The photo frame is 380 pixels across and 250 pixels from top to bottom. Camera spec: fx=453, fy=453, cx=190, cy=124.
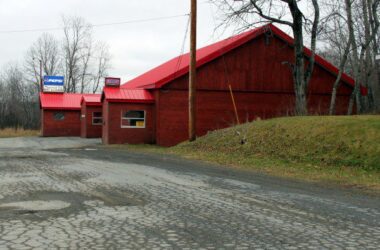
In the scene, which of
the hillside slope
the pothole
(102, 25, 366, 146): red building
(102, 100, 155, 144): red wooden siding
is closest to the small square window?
(102, 25, 366, 146): red building

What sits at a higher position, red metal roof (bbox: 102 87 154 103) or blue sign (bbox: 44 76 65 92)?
blue sign (bbox: 44 76 65 92)

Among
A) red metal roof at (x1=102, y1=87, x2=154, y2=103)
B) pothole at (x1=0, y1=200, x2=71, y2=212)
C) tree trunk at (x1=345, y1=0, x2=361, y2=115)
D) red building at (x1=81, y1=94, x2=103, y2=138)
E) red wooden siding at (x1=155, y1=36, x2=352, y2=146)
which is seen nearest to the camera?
pothole at (x1=0, y1=200, x2=71, y2=212)

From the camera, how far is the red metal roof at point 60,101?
4466 centimetres

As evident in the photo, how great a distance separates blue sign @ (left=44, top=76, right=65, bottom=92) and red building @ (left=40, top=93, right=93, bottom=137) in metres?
1.93

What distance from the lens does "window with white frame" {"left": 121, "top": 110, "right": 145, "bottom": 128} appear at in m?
29.2

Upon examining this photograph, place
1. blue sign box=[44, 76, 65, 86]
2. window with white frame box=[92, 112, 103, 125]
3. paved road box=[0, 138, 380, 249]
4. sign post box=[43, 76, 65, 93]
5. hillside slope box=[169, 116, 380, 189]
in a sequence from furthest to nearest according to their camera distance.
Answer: blue sign box=[44, 76, 65, 86], sign post box=[43, 76, 65, 93], window with white frame box=[92, 112, 103, 125], hillside slope box=[169, 116, 380, 189], paved road box=[0, 138, 380, 249]

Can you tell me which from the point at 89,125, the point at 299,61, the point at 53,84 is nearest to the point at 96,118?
the point at 89,125

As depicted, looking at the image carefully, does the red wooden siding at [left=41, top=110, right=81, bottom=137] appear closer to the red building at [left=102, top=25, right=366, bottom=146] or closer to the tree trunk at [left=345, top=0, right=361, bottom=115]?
the red building at [left=102, top=25, right=366, bottom=146]

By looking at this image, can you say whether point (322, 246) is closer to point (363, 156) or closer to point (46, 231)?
point (46, 231)

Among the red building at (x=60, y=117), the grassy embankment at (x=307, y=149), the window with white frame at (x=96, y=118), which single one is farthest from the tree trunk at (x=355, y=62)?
the red building at (x=60, y=117)

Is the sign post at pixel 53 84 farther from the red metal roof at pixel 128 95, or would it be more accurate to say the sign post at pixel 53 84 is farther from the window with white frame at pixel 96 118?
the red metal roof at pixel 128 95

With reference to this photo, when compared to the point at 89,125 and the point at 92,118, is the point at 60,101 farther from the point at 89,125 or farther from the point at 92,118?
the point at 89,125

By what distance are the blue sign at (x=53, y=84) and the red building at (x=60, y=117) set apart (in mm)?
1932

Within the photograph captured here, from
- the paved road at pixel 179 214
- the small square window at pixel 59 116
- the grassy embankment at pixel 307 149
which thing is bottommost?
the paved road at pixel 179 214
